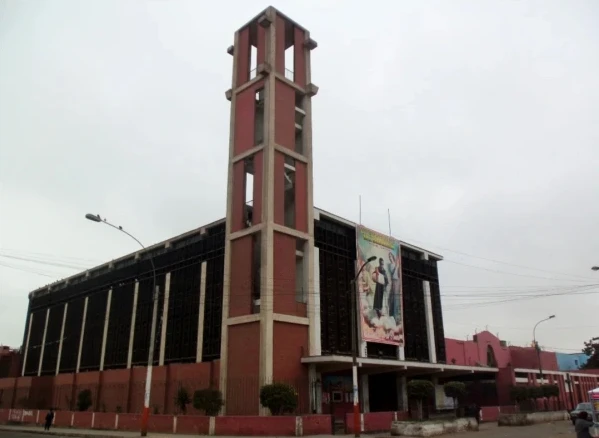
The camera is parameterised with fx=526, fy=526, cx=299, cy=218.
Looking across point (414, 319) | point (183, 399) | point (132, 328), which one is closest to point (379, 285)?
point (414, 319)

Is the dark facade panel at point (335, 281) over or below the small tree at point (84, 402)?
over

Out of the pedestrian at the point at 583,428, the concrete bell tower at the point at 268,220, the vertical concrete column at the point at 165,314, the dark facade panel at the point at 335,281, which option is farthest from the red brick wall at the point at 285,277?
the pedestrian at the point at 583,428

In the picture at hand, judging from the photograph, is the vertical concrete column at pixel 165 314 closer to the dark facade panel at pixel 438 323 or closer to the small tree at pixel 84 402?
the small tree at pixel 84 402

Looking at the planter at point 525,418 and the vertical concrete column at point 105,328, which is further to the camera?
the vertical concrete column at point 105,328

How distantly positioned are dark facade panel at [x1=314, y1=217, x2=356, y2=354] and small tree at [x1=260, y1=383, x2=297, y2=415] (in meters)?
7.64

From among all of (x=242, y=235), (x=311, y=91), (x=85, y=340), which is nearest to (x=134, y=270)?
(x=85, y=340)

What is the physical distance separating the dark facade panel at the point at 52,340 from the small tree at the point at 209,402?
3624 centimetres

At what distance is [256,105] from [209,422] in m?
23.5

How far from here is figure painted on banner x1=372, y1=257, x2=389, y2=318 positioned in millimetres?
41875

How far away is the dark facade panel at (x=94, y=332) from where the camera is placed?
2084 inches

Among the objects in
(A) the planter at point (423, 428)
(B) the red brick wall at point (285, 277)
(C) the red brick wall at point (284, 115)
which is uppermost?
(C) the red brick wall at point (284, 115)

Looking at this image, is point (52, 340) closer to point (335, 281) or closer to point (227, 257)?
point (227, 257)

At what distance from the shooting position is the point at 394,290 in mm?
44312

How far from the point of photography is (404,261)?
4803 centimetres
